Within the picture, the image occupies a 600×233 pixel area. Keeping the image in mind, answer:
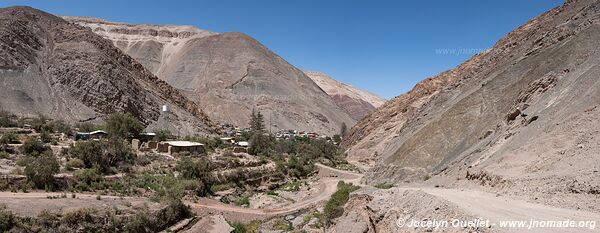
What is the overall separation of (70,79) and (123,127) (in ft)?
74.6

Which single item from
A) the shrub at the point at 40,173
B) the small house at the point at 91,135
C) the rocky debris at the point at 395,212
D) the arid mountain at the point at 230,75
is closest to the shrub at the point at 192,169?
the shrub at the point at 40,173

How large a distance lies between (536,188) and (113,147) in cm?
2688

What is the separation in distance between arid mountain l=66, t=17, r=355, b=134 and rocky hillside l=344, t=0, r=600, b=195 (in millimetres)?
59499

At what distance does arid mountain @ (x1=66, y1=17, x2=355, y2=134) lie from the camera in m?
94.1

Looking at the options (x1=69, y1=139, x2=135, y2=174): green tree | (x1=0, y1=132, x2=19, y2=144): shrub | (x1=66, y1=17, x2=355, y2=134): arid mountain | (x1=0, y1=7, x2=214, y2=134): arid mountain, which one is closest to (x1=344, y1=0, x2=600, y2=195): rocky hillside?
(x1=69, y1=139, x2=135, y2=174): green tree

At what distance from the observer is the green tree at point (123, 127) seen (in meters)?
40.0

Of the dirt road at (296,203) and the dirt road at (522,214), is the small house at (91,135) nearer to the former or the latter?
the dirt road at (296,203)

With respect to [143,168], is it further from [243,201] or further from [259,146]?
[259,146]

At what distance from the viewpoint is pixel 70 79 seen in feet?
188

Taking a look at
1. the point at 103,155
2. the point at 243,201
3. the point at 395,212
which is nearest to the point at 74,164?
the point at 103,155

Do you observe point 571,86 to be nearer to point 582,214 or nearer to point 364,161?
point 582,214

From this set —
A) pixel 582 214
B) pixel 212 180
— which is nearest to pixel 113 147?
pixel 212 180

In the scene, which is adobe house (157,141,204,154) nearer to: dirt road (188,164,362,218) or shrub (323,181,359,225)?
dirt road (188,164,362,218)

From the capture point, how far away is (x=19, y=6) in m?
69.5
